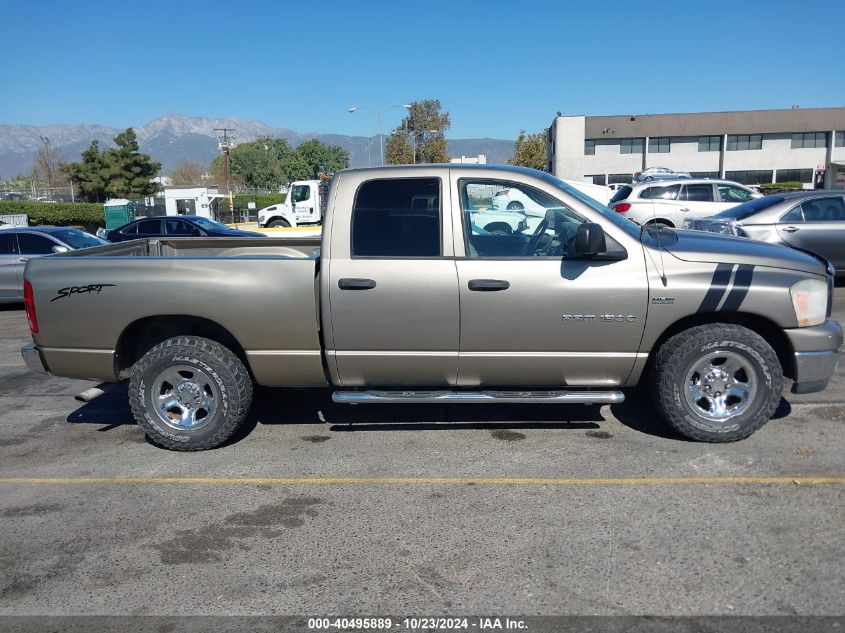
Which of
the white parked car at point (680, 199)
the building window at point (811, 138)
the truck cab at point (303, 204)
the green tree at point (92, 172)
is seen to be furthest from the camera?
Answer: the building window at point (811, 138)

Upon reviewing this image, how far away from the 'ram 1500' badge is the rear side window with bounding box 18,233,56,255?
1090 cm

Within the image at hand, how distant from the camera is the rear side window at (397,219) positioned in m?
4.95

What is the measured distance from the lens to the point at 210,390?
518cm

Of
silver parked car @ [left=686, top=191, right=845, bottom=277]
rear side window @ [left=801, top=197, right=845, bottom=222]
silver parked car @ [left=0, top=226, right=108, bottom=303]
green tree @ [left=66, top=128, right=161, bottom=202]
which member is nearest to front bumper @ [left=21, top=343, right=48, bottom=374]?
silver parked car @ [left=0, top=226, right=108, bottom=303]

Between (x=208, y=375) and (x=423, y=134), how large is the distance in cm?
5398

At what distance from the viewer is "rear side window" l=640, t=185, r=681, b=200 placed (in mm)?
18812

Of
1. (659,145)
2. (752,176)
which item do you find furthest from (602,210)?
(752,176)

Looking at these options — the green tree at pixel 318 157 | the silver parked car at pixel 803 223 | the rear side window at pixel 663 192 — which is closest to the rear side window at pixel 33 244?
the silver parked car at pixel 803 223

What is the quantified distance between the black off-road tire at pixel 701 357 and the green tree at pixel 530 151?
6260 cm

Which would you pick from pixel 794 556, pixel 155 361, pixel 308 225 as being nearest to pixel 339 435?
pixel 155 361

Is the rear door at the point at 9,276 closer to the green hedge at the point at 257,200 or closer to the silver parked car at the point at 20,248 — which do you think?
the silver parked car at the point at 20,248

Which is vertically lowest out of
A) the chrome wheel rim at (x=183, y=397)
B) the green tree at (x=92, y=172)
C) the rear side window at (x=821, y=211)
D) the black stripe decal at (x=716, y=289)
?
the chrome wheel rim at (x=183, y=397)

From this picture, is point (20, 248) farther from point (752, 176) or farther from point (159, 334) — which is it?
point (752, 176)

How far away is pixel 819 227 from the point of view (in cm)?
1129
